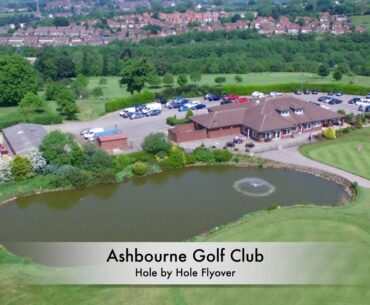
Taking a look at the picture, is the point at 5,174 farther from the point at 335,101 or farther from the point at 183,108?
the point at 335,101

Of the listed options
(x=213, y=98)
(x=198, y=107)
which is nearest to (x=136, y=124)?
(x=198, y=107)

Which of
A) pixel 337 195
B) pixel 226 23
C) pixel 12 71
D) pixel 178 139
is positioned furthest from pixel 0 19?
pixel 337 195

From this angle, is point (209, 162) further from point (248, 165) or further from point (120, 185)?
point (120, 185)

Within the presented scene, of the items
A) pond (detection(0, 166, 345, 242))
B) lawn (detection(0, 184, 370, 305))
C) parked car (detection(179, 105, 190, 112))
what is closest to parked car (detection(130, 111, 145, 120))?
parked car (detection(179, 105, 190, 112))

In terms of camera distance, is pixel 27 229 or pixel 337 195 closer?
pixel 27 229

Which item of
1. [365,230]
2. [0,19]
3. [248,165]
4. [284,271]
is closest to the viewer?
[284,271]
